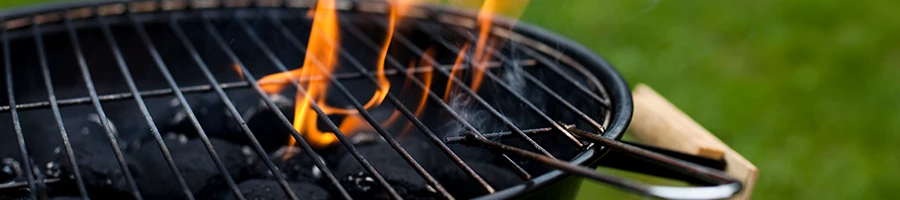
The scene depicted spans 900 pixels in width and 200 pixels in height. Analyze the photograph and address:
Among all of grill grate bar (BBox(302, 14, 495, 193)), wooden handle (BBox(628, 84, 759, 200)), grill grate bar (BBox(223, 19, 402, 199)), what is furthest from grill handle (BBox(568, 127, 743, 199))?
wooden handle (BBox(628, 84, 759, 200))

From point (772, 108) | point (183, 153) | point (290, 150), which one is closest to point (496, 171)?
point (290, 150)

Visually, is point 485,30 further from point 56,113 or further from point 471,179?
point 56,113

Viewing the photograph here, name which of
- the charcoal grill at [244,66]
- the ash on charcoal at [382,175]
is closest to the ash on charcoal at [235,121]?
the charcoal grill at [244,66]

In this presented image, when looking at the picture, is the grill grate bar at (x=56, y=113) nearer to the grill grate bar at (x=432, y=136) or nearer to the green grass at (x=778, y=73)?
the grill grate bar at (x=432, y=136)

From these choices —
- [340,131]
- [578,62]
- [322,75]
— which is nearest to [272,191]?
[340,131]

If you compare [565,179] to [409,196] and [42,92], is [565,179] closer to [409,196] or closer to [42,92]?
[409,196]

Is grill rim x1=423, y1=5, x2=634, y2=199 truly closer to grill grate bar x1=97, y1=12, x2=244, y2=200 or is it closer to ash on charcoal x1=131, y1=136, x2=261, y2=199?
grill grate bar x1=97, y1=12, x2=244, y2=200
